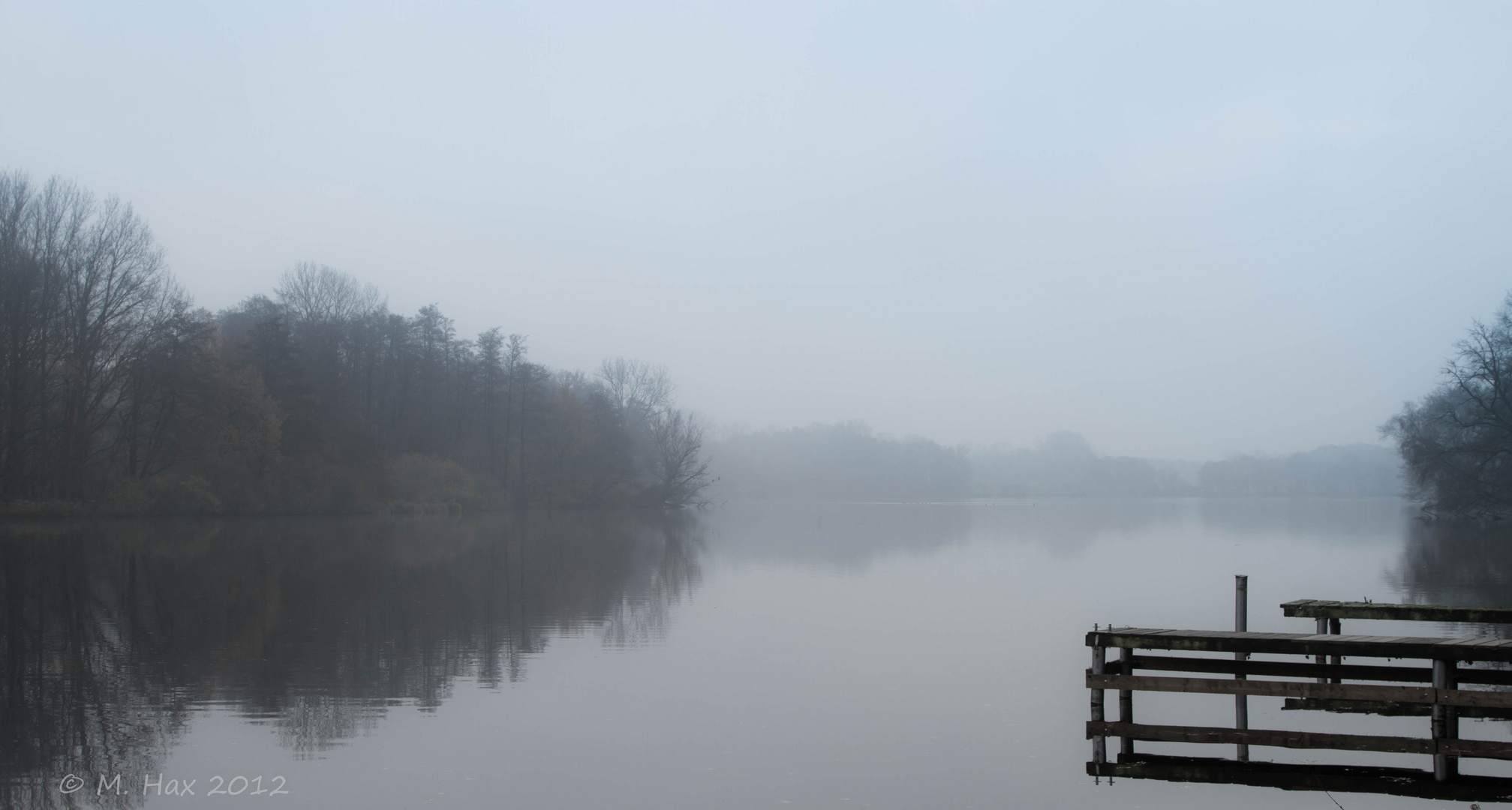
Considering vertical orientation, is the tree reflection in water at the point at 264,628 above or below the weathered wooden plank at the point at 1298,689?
below

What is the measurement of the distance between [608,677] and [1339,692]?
8.02 m

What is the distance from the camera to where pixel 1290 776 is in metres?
7.68

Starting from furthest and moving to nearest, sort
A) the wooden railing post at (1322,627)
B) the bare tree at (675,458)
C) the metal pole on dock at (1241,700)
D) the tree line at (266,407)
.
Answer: the bare tree at (675,458), the tree line at (266,407), the wooden railing post at (1322,627), the metal pole on dock at (1241,700)

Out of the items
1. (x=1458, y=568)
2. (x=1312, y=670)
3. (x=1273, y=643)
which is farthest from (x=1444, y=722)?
(x=1458, y=568)

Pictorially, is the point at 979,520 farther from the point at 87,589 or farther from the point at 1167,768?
the point at 1167,768

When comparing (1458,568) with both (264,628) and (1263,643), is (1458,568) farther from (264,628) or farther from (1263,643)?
(264,628)

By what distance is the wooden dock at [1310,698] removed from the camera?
22.9ft

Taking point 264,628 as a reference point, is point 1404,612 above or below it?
above

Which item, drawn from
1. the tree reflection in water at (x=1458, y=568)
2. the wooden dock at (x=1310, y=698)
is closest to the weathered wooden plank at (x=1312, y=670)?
the wooden dock at (x=1310, y=698)

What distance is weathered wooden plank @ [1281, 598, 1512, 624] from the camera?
374 inches

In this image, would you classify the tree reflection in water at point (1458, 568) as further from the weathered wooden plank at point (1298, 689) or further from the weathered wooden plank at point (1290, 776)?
the weathered wooden plank at point (1298, 689)

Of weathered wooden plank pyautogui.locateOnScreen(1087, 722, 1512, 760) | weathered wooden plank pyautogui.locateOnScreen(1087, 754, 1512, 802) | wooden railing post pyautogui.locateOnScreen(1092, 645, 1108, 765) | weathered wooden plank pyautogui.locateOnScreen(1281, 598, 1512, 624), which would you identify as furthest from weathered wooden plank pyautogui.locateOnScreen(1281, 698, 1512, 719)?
wooden railing post pyautogui.locateOnScreen(1092, 645, 1108, 765)

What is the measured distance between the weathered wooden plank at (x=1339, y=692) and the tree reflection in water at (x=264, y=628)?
7.33m

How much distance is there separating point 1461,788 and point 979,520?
53.3 metres
